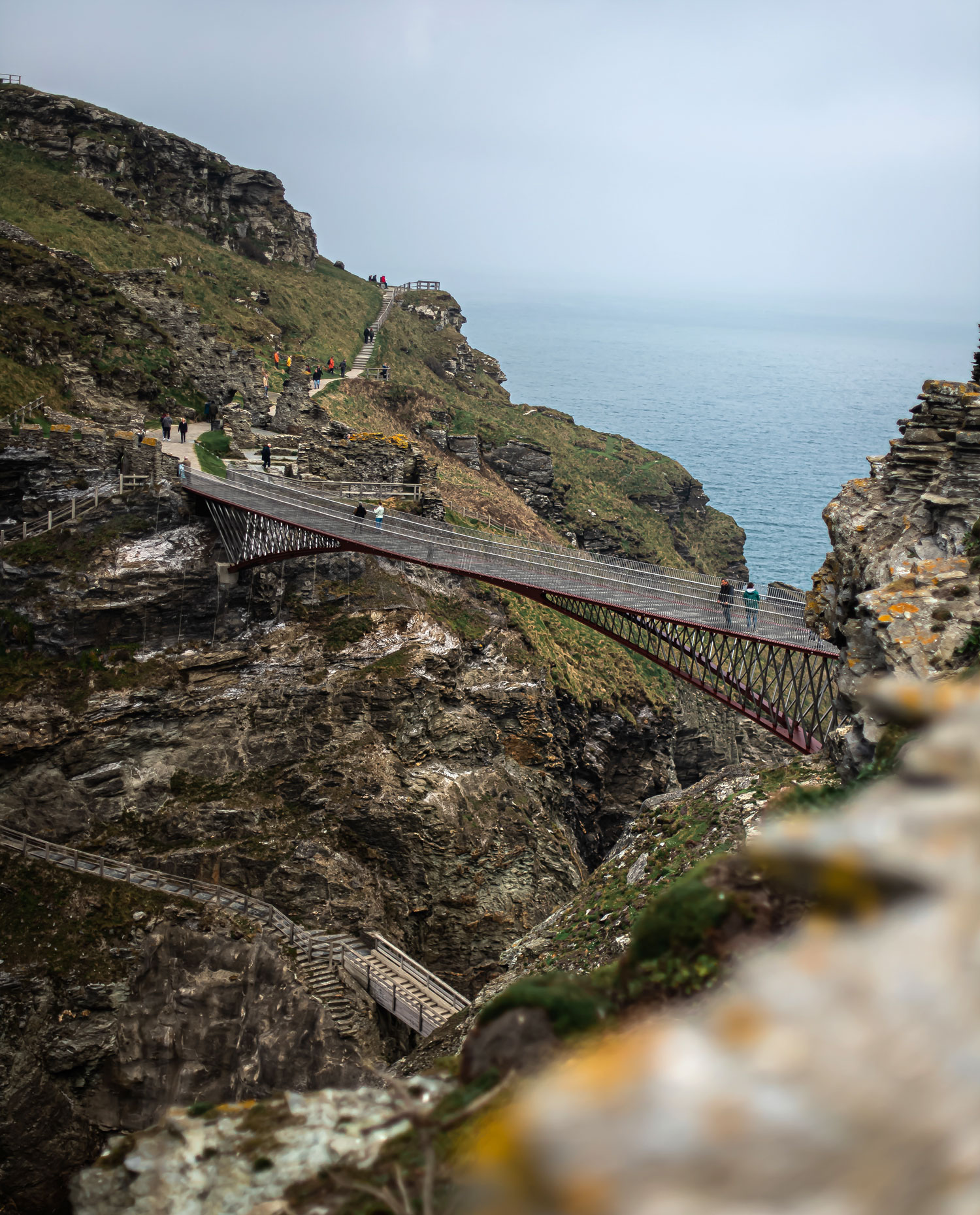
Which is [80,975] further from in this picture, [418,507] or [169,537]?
[418,507]

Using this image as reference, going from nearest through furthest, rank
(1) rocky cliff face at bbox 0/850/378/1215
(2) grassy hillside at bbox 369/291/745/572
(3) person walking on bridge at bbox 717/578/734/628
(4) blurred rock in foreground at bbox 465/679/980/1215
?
(4) blurred rock in foreground at bbox 465/679/980/1215 → (3) person walking on bridge at bbox 717/578/734/628 → (1) rocky cliff face at bbox 0/850/378/1215 → (2) grassy hillside at bbox 369/291/745/572

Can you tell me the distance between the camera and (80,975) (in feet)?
93.7

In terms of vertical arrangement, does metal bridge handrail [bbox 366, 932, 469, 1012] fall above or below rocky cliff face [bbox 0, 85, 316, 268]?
below

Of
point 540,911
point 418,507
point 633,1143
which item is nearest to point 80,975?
point 540,911

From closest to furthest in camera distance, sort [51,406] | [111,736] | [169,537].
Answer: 1. [111,736]
2. [169,537]
3. [51,406]

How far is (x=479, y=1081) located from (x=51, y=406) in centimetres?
4007

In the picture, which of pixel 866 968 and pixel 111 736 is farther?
pixel 111 736

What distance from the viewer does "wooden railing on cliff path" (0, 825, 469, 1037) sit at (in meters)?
29.8

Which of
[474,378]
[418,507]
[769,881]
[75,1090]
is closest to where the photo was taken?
[769,881]

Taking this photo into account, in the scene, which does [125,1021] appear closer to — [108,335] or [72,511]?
[72,511]

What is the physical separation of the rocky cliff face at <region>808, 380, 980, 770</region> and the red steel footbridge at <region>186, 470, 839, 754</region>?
2081mm

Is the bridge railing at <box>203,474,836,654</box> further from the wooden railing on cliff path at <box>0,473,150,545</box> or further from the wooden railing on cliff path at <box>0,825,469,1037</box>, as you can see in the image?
the wooden railing on cliff path at <box>0,825,469,1037</box>

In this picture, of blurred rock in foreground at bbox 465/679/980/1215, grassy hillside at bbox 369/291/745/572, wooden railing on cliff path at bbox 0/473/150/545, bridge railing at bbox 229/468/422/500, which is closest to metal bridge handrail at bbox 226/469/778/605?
bridge railing at bbox 229/468/422/500

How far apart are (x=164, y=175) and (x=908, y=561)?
7306 centimetres
